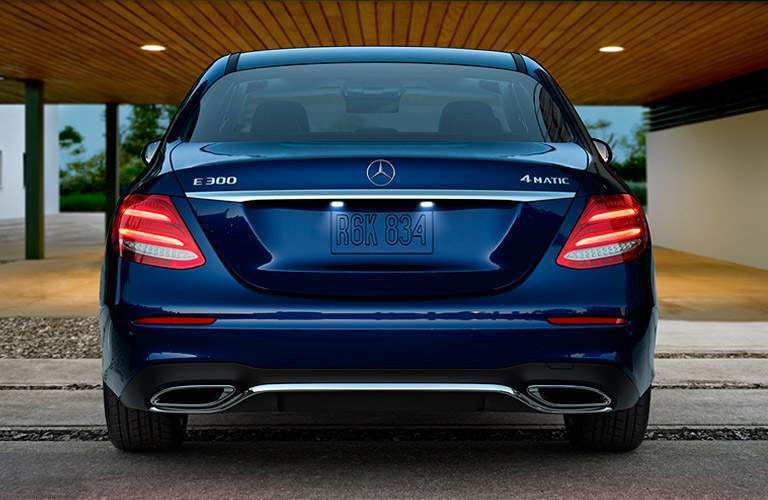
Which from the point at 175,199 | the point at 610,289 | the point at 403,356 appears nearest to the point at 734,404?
the point at 610,289

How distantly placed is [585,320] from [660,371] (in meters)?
3.44

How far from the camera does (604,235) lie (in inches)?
145

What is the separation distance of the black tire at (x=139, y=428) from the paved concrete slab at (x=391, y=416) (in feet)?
2.34

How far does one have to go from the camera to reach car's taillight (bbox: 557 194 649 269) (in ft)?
11.9

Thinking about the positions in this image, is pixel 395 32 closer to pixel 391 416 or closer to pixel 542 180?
pixel 391 416

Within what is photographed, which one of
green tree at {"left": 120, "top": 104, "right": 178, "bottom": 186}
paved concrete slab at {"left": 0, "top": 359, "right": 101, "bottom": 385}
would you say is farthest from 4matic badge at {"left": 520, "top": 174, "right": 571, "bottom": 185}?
green tree at {"left": 120, "top": 104, "right": 178, "bottom": 186}

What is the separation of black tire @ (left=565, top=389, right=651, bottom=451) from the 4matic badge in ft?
3.42

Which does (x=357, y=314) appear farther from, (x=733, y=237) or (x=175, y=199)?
(x=733, y=237)

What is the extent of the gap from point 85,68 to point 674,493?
14.7 metres

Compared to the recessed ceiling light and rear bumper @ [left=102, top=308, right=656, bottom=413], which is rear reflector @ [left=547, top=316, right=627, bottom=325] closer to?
rear bumper @ [left=102, top=308, right=656, bottom=413]

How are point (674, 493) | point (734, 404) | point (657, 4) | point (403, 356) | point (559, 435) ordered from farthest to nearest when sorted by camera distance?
point (657, 4)
point (734, 404)
point (559, 435)
point (674, 493)
point (403, 356)

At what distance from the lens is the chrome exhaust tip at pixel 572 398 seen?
3668 mm

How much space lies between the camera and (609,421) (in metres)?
4.37

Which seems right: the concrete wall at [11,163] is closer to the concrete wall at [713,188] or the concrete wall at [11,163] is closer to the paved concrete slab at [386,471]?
the concrete wall at [713,188]
